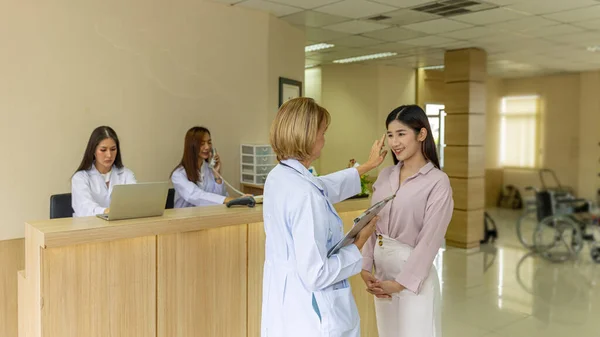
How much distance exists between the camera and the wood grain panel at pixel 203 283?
2.72 meters

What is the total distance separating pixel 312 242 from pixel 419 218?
31.4 inches

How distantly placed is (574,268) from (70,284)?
21.6 ft

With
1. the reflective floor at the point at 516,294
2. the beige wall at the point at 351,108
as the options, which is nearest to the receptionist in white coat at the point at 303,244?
the reflective floor at the point at 516,294

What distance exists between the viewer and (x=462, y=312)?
508 centimetres

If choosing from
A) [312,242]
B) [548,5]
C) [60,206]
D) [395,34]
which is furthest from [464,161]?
[312,242]

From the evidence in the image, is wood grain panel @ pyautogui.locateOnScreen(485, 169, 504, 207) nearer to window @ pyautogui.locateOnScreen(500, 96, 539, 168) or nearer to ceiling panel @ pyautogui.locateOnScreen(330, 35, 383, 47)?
window @ pyautogui.locateOnScreen(500, 96, 539, 168)

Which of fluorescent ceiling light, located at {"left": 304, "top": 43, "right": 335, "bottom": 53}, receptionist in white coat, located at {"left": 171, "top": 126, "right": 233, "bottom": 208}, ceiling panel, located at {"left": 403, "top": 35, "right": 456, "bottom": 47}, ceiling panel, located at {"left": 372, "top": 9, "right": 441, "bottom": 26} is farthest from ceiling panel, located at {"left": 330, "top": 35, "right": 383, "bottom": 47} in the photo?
receptionist in white coat, located at {"left": 171, "top": 126, "right": 233, "bottom": 208}

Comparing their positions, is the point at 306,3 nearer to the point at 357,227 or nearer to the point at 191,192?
the point at 191,192

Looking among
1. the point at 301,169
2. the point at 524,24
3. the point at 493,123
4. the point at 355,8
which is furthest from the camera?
the point at 493,123

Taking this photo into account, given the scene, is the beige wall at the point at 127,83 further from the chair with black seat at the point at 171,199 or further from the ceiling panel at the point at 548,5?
the ceiling panel at the point at 548,5

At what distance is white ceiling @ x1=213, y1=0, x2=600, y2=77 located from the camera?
536 centimetres

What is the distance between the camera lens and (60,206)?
11.9 ft

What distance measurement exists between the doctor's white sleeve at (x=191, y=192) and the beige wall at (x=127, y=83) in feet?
1.92

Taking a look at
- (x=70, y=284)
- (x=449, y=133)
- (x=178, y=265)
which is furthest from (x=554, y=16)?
(x=70, y=284)
